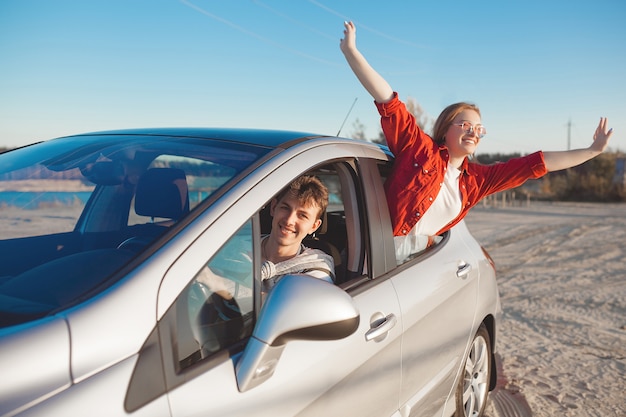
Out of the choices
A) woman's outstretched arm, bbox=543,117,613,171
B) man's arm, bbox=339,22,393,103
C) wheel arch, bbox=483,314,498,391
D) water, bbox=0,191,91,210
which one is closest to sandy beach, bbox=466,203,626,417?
wheel arch, bbox=483,314,498,391

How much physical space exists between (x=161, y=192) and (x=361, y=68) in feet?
4.34

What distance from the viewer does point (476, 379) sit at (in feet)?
10.1

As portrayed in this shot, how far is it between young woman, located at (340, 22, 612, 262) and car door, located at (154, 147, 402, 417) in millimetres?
494

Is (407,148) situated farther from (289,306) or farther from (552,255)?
(552,255)

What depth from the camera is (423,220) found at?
292 cm

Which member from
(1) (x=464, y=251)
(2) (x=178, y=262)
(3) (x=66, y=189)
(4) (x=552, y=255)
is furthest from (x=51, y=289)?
(4) (x=552, y=255)

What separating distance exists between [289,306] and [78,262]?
64 cm

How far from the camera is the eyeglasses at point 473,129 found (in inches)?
125

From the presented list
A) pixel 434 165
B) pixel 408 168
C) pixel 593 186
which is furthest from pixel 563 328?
pixel 593 186

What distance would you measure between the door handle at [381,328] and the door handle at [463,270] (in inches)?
34.0

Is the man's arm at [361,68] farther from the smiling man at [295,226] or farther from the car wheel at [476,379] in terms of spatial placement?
the car wheel at [476,379]

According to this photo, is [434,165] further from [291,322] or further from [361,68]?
[291,322]

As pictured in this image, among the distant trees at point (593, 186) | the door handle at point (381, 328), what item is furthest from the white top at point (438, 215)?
the distant trees at point (593, 186)

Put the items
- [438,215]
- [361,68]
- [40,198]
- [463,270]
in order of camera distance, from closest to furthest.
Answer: [40,198], [361,68], [463,270], [438,215]
